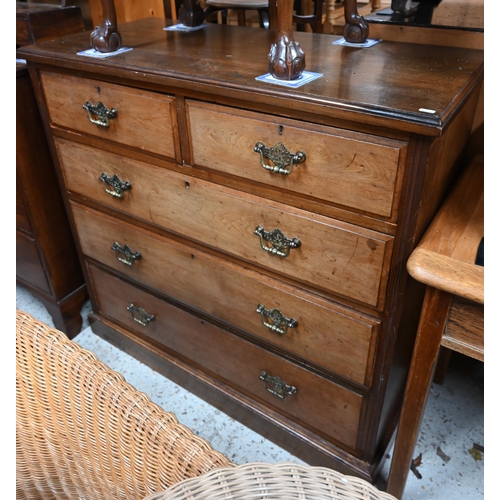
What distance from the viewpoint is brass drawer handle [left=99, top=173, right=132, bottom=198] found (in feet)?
4.15

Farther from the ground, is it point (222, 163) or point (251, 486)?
point (222, 163)

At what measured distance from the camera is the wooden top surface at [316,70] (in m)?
0.79

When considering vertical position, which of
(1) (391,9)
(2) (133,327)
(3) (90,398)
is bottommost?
(2) (133,327)

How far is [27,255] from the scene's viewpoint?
5.49 ft

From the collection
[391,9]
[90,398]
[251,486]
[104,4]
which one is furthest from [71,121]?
[251,486]

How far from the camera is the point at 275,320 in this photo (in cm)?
114

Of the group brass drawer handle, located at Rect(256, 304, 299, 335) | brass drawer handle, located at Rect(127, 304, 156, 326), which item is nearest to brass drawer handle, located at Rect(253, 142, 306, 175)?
brass drawer handle, located at Rect(256, 304, 299, 335)

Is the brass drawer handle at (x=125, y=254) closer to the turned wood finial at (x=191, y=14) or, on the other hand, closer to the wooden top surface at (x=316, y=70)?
the wooden top surface at (x=316, y=70)

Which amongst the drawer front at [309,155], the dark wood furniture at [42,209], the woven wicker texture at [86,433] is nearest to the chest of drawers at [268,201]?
the drawer front at [309,155]

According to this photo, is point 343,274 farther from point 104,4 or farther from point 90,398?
point 104,4

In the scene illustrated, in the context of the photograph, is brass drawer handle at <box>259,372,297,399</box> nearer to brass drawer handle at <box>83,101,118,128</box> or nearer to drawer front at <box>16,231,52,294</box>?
brass drawer handle at <box>83,101,118,128</box>

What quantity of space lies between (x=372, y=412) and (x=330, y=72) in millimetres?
755

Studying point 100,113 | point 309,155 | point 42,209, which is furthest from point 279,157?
point 42,209

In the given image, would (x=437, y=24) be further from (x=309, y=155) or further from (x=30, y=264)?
(x=30, y=264)
